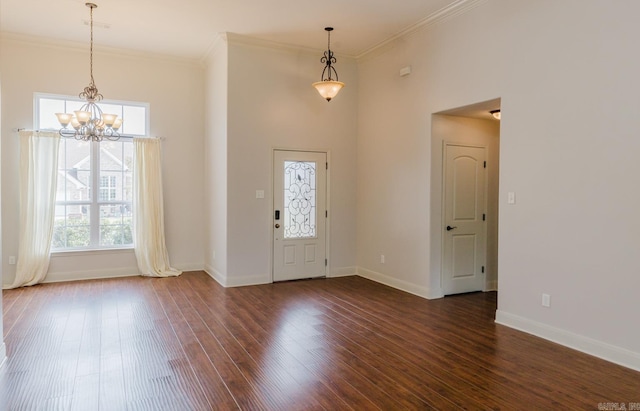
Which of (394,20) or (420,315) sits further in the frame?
(394,20)

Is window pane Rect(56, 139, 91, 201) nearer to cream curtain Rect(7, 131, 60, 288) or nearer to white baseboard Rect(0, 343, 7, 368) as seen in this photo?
cream curtain Rect(7, 131, 60, 288)

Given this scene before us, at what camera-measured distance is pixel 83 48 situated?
20.6 ft

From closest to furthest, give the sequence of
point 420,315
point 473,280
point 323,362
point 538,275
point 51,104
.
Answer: point 323,362 < point 538,275 < point 420,315 < point 473,280 < point 51,104

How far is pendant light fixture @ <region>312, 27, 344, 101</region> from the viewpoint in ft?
17.7

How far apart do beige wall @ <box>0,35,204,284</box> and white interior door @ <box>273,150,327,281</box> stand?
1667 mm

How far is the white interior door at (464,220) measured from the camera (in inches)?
215

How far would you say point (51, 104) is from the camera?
20.3ft

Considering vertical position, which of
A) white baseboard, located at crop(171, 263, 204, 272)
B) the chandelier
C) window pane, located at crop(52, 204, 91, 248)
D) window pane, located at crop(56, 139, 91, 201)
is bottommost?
white baseboard, located at crop(171, 263, 204, 272)

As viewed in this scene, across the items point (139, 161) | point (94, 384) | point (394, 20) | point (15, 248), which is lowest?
point (94, 384)

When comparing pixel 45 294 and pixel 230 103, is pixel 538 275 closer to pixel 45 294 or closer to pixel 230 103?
pixel 230 103

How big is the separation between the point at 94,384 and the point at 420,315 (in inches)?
126

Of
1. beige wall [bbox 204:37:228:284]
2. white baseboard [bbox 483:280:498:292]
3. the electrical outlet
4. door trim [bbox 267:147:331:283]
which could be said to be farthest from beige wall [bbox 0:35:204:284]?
the electrical outlet

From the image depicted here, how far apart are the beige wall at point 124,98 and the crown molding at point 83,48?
0.02 meters

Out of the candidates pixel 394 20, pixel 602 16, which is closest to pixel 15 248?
pixel 394 20
